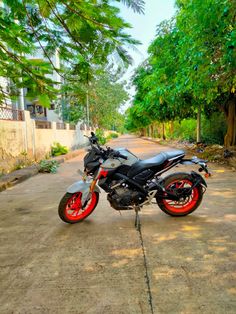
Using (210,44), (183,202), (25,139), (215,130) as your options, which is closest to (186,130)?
(215,130)

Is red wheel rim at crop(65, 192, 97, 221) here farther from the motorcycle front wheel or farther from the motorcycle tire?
the motorcycle tire

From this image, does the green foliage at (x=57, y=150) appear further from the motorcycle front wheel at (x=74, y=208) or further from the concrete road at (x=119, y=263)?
the motorcycle front wheel at (x=74, y=208)

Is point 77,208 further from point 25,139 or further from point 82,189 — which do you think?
point 25,139

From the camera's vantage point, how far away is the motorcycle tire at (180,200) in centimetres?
352

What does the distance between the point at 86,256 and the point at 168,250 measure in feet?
2.91

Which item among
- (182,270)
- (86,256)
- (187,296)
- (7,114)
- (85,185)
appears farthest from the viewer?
(7,114)

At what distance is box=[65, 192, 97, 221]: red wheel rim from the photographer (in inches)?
134

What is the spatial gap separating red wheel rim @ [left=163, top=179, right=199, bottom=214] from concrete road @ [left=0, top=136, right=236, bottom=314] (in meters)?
0.15

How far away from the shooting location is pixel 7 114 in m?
8.26

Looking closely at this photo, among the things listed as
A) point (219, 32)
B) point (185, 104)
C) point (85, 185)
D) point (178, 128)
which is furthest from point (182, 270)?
point (178, 128)

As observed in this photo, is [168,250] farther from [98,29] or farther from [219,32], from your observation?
[219,32]

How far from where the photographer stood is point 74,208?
11.3ft

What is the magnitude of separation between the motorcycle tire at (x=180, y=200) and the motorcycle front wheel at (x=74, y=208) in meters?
1.01

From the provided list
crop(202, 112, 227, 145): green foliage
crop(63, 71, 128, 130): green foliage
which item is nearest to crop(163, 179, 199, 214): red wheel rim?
crop(202, 112, 227, 145): green foliage
